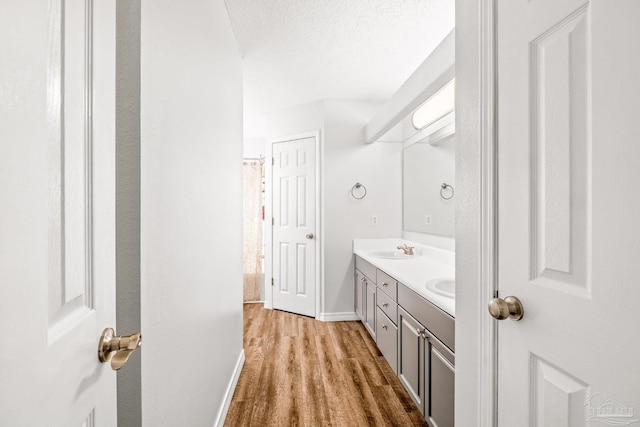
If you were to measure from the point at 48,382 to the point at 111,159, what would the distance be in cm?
40

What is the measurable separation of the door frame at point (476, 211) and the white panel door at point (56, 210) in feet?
3.16

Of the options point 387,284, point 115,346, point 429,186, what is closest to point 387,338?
point 387,284

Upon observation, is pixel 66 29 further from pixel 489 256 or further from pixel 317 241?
pixel 317 241

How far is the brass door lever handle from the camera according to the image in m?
0.57

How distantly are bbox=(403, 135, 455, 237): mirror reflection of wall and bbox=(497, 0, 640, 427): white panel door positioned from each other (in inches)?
67.6

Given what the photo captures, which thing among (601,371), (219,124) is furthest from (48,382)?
(219,124)

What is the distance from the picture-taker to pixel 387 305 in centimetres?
228

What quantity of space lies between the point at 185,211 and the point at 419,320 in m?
1.35

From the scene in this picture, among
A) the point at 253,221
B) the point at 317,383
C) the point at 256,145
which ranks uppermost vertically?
the point at 256,145

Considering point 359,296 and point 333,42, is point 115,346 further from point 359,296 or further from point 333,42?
point 359,296

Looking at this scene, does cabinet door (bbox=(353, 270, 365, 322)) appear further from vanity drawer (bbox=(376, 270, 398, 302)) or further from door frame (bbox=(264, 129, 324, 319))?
vanity drawer (bbox=(376, 270, 398, 302))

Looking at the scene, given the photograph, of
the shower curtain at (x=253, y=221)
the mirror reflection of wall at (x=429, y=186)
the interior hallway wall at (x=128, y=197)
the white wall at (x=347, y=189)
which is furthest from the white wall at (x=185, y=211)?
the shower curtain at (x=253, y=221)

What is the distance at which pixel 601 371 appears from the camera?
583 millimetres

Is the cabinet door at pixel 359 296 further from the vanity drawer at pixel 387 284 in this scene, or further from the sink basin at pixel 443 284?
the sink basin at pixel 443 284
